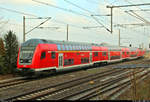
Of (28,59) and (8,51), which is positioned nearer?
(28,59)

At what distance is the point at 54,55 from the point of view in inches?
763

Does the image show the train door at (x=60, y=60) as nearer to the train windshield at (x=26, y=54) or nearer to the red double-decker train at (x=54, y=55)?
the red double-decker train at (x=54, y=55)

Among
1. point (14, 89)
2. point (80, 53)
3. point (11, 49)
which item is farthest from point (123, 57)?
point (14, 89)

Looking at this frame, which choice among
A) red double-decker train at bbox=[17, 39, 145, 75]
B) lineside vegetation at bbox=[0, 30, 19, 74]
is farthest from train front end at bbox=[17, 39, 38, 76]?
lineside vegetation at bbox=[0, 30, 19, 74]

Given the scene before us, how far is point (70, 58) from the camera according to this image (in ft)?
72.3

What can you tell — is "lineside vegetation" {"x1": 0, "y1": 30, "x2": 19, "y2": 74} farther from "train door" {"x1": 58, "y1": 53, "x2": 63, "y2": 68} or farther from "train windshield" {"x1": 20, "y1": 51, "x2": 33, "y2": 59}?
"train door" {"x1": 58, "y1": 53, "x2": 63, "y2": 68}

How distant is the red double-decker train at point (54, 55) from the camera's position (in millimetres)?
17531

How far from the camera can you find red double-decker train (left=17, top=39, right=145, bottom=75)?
1753 cm

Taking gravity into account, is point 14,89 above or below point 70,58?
below

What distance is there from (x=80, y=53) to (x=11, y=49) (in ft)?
25.2

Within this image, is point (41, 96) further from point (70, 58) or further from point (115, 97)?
point (70, 58)

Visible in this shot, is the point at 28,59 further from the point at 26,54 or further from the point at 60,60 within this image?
the point at 60,60

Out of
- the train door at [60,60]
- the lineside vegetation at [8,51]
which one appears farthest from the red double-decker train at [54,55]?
the lineside vegetation at [8,51]

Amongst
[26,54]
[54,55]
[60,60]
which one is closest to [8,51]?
[26,54]
